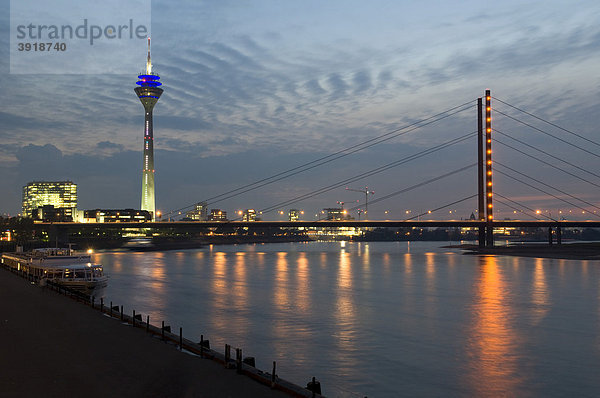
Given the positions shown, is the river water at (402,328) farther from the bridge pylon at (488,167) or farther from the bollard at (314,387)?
the bridge pylon at (488,167)

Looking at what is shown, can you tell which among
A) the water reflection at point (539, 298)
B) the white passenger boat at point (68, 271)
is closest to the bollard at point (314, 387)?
the water reflection at point (539, 298)

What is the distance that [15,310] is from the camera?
2991 centimetres

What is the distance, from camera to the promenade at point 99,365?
1524 centimetres

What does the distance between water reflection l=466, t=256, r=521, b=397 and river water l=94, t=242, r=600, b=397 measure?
8 centimetres

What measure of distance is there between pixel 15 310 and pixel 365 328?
19810 mm

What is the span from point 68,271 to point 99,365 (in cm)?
3599

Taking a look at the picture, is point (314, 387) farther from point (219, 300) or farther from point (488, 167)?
point (488, 167)

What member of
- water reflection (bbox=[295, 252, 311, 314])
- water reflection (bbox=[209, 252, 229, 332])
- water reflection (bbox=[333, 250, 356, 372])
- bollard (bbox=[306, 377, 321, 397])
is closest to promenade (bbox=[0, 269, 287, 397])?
bollard (bbox=[306, 377, 321, 397])

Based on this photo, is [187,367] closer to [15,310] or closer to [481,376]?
[481,376]

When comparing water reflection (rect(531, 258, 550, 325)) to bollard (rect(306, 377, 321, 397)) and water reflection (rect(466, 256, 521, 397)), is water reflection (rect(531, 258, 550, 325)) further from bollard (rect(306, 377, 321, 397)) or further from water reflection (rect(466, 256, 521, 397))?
bollard (rect(306, 377, 321, 397))

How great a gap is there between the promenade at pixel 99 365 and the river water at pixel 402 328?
498 cm

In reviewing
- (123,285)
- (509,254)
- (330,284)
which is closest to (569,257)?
(509,254)

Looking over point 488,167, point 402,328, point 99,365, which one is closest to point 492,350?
point 402,328

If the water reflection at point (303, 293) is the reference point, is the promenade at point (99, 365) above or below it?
above
